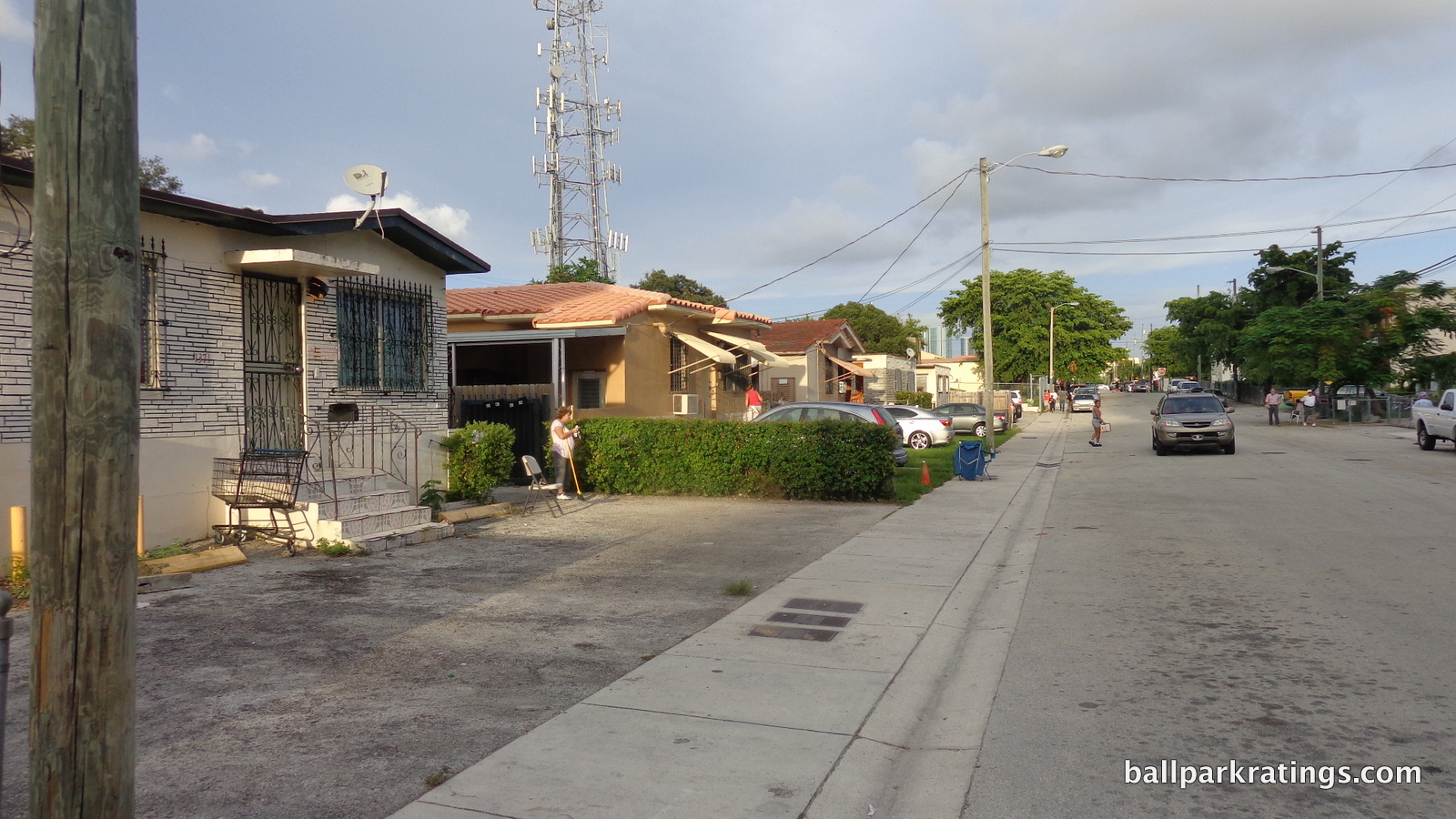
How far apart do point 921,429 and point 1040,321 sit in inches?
1770

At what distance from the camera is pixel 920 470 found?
19844 millimetres

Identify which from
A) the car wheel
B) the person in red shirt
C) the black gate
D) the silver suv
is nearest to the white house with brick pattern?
the black gate

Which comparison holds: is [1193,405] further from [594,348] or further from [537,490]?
[537,490]

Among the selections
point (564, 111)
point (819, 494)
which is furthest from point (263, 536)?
point (564, 111)

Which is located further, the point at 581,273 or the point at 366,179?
the point at 581,273

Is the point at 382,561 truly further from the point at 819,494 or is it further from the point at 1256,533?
the point at 1256,533

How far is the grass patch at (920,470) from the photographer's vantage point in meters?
15.8

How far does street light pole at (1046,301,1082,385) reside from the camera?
63625mm

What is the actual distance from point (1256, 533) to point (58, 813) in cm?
1179

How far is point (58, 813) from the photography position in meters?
2.86

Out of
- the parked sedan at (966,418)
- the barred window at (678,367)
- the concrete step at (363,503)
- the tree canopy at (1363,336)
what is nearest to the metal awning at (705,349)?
the barred window at (678,367)

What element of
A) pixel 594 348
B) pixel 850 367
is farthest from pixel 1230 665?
pixel 850 367

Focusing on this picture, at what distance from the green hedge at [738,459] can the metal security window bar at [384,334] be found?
341cm

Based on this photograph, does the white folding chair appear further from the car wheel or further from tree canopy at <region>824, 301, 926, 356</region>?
tree canopy at <region>824, 301, 926, 356</region>
